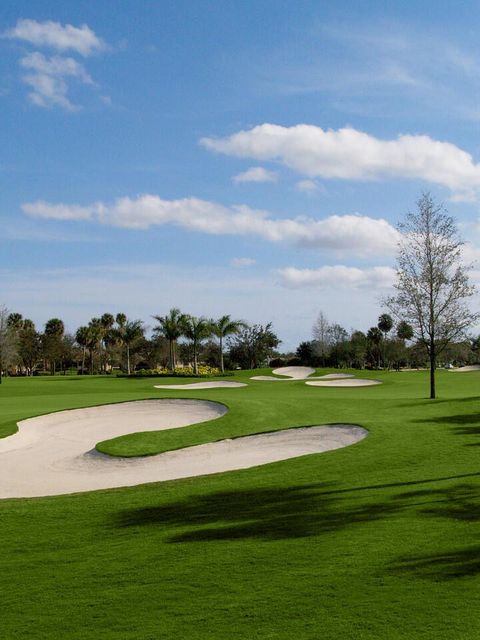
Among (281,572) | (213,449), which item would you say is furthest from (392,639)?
(213,449)

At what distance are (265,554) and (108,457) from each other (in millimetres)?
11719

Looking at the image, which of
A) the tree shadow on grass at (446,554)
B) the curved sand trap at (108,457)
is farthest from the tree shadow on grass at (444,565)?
the curved sand trap at (108,457)

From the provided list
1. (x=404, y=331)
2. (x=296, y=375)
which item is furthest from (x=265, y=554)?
(x=296, y=375)

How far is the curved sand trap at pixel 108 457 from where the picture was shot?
56.3 feet

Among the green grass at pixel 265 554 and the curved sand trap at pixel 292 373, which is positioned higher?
the curved sand trap at pixel 292 373

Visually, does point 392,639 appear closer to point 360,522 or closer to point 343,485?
point 360,522

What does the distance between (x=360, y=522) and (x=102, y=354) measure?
11278 centimetres

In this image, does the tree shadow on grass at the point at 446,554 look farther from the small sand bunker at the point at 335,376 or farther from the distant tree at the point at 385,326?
the distant tree at the point at 385,326

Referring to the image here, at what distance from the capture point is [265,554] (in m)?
9.09

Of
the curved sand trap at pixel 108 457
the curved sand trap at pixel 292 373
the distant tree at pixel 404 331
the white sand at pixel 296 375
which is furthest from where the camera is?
the curved sand trap at pixel 292 373

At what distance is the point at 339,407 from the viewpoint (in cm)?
2703

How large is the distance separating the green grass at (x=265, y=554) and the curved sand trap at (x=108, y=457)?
223cm

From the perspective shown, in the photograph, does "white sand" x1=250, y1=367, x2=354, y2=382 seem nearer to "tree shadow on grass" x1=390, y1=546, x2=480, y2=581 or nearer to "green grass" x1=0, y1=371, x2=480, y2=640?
"green grass" x1=0, y1=371, x2=480, y2=640

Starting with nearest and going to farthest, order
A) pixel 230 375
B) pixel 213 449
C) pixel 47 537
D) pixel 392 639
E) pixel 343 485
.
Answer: pixel 392 639, pixel 47 537, pixel 343 485, pixel 213 449, pixel 230 375
